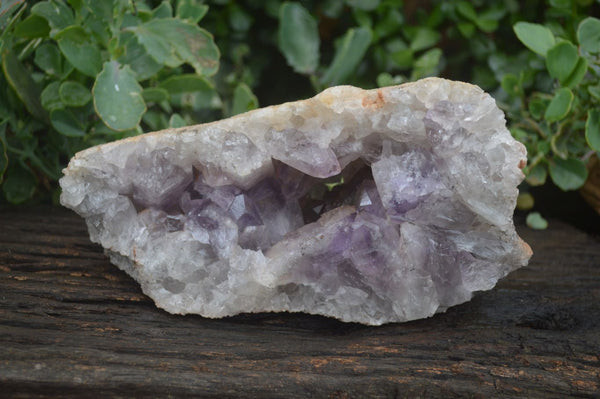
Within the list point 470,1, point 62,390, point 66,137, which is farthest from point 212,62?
point 470,1

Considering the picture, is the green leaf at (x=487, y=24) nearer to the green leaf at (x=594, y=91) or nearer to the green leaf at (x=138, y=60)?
the green leaf at (x=594, y=91)

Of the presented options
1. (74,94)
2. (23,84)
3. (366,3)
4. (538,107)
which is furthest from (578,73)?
(23,84)

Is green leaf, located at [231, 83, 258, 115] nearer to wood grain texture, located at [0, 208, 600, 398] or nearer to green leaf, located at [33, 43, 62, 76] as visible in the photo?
green leaf, located at [33, 43, 62, 76]

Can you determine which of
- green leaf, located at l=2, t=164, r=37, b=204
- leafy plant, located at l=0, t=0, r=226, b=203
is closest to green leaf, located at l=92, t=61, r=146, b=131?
leafy plant, located at l=0, t=0, r=226, b=203

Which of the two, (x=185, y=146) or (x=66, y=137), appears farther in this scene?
(x=66, y=137)

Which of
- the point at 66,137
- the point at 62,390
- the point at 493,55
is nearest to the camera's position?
the point at 62,390

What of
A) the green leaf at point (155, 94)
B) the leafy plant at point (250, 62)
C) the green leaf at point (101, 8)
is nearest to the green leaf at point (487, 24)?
the leafy plant at point (250, 62)

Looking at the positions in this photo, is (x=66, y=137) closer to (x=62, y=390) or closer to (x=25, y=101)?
(x=25, y=101)
